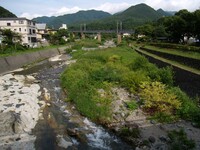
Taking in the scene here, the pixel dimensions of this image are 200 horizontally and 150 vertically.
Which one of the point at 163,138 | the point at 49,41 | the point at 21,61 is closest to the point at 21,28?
the point at 49,41

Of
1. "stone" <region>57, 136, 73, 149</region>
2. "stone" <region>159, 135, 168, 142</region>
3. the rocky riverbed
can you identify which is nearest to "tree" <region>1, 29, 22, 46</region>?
the rocky riverbed

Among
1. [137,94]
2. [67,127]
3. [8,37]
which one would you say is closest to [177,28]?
[137,94]

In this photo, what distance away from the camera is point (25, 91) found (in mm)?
24453

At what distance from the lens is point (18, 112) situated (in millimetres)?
17750

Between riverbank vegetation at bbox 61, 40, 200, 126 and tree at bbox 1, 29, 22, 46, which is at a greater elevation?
tree at bbox 1, 29, 22, 46

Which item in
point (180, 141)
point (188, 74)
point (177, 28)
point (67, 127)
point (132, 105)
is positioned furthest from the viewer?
point (177, 28)

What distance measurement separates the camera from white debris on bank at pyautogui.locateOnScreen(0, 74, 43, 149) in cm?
1376

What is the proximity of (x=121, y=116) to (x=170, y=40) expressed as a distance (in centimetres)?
4854

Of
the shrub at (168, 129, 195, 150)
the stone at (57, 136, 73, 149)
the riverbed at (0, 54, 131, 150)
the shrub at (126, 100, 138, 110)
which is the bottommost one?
the stone at (57, 136, 73, 149)

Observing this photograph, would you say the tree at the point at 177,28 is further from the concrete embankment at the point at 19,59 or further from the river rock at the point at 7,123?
the river rock at the point at 7,123

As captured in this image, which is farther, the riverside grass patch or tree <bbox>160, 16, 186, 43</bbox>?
tree <bbox>160, 16, 186, 43</bbox>

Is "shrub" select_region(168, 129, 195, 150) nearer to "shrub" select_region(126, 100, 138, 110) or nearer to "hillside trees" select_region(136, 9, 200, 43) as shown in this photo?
"shrub" select_region(126, 100, 138, 110)

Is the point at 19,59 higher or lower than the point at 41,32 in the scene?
lower

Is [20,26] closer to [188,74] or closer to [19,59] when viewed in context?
[19,59]
